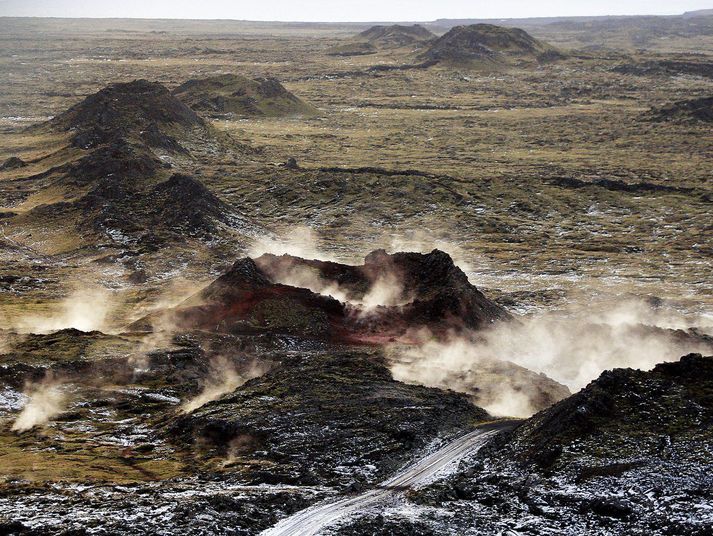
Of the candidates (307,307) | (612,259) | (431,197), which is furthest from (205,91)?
(307,307)

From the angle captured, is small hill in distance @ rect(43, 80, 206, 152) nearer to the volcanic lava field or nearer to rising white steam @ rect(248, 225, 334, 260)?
the volcanic lava field

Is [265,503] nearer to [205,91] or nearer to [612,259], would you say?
[612,259]

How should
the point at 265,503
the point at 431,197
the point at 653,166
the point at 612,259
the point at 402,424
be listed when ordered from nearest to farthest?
1. the point at 265,503
2. the point at 402,424
3. the point at 612,259
4. the point at 431,197
5. the point at 653,166

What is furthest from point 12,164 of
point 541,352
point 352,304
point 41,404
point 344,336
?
point 541,352

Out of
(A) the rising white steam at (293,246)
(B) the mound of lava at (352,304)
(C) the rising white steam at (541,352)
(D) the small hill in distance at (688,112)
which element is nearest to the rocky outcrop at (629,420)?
(C) the rising white steam at (541,352)

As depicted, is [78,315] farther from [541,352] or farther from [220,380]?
[541,352]

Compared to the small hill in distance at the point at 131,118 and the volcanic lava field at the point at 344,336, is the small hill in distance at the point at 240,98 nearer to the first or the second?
the small hill in distance at the point at 131,118

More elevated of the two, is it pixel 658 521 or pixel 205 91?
pixel 205 91
